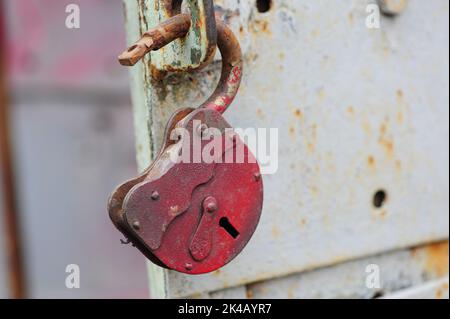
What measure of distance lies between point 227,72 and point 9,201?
1.73m

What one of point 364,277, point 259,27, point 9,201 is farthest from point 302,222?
point 9,201

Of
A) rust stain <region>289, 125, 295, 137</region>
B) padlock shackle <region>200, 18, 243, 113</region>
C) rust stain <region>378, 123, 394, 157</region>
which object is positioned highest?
padlock shackle <region>200, 18, 243, 113</region>

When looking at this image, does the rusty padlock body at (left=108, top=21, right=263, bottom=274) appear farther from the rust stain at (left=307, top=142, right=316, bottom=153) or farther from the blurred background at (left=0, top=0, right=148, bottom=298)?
the blurred background at (left=0, top=0, right=148, bottom=298)

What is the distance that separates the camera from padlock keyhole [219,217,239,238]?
741 millimetres

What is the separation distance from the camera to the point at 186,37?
0.72m

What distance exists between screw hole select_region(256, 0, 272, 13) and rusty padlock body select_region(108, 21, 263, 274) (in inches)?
5.6

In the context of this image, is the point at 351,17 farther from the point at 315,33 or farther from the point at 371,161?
the point at 371,161

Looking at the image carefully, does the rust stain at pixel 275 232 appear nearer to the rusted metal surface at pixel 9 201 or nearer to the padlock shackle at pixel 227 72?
the padlock shackle at pixel 227 72

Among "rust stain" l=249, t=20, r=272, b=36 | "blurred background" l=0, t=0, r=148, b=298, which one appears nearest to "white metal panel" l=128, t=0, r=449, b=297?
"rust stain" l=249, t=20, r=272, b=36

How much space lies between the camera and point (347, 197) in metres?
0.98

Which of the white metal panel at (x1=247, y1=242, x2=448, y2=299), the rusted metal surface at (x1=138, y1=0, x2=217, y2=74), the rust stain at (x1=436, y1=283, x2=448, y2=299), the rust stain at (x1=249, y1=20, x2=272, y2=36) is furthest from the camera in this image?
the rust stain at (x1=436, y1=283, x2=448, y2=299)

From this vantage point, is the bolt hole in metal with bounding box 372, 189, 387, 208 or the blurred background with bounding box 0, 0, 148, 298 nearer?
the bolt hole in metal with bounding box 372, 189, 387, 208

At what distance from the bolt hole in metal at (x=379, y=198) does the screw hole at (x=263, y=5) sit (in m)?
0.30

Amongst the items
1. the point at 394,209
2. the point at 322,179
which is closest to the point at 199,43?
the point at 322,179
